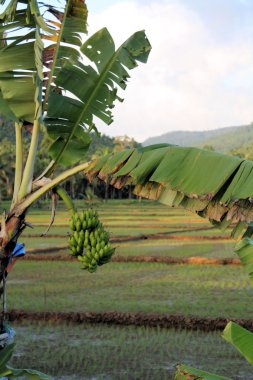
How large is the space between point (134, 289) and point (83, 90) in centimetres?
662

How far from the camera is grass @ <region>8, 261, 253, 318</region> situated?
833 cm

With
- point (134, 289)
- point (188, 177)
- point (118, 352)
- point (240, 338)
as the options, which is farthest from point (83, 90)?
point (134, 289)

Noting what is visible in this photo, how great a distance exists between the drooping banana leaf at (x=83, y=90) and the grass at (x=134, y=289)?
488cm

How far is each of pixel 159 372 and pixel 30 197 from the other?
3.25 meters

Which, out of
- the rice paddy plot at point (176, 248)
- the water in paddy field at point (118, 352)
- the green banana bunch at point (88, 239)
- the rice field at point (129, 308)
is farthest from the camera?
the rice paddy plot at point (176, 248)

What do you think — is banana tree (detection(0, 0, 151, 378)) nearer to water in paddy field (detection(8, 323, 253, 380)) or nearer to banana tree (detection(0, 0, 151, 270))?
banana tree (detection(0, 0, 151, 270))

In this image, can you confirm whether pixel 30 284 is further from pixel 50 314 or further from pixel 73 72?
pixel 73 72

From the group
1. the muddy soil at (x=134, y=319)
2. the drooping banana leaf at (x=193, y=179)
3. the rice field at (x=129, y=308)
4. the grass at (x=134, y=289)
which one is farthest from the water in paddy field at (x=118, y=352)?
the drooping banana leaf at (x=193, y=179)

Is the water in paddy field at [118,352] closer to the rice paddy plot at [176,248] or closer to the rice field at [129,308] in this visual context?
the rice field at [129,308]

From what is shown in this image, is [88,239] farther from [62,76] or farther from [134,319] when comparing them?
[134,319]

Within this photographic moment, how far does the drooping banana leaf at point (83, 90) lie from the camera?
11.7ft

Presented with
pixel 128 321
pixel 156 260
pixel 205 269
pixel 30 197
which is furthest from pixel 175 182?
pixel 156 260

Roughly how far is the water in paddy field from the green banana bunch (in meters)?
2.66

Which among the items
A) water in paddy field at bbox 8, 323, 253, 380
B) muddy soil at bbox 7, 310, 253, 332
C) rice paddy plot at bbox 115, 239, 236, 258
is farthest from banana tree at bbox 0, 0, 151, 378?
rice paddy plot at bbox 115, 239, 236, 258
